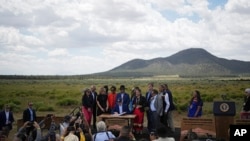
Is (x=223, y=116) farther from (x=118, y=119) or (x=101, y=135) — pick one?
(x=101, y=135)

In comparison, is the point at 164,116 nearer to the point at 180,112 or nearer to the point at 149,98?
the point at 149,98

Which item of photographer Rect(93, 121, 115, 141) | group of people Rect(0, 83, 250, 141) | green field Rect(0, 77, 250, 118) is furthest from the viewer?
green field Rect(0, 77, 250, 118)

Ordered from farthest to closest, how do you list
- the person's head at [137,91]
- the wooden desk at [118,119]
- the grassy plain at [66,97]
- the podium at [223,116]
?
the grassy plain at [66,97]
the person's head at [137,91]
the wooden desk at [118,119]
the podium at [223,116]

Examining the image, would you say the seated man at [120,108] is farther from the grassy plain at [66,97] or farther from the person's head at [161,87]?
the grassy plain at [66,97]

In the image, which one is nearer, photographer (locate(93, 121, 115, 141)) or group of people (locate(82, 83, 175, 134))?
photographer (locate(93, 121, 115, 141))

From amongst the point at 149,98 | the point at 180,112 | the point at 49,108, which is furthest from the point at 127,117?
the point at 49,108

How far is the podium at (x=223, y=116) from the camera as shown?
32.7 ft

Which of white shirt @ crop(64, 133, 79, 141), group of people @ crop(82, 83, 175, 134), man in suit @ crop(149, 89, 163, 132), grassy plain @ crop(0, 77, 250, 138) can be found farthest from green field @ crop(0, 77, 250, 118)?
white shirt @ crop(64, 133, 79, 141)

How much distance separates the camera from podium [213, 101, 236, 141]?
9961mm

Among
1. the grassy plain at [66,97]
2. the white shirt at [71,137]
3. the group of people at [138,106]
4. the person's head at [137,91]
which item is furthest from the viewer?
the grassy plain at [66,97]

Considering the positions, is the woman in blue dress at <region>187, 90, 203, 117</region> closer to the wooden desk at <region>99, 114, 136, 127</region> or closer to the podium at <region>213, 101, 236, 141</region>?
the podium at <region>213, 101, 236, 141</region>

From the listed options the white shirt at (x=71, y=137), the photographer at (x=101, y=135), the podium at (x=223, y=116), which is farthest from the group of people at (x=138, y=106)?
the white shirt at (x=71, y=137)

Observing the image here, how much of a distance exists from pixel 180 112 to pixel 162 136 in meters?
16.6

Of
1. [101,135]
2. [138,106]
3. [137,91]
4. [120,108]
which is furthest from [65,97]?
[101,135]
